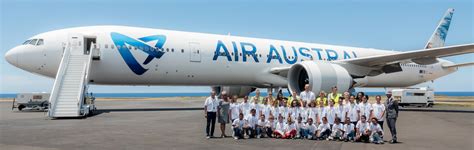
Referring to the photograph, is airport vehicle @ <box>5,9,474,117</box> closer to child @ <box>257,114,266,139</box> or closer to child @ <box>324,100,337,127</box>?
child @ <box>324,100,337,127</box>

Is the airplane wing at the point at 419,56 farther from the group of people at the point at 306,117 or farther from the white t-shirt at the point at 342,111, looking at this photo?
the white t-shirt at the point at 342,111

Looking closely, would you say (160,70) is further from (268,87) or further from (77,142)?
(77,142)

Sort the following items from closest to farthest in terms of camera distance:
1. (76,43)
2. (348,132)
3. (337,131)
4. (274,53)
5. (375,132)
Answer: (375,132) → (348,132) → (337,131) → (76,43) → (274,53)

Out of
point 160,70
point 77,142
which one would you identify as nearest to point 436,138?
point 77,142

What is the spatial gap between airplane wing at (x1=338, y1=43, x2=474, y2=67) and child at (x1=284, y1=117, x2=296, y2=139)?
34.6 feet

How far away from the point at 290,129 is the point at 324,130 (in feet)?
2.75

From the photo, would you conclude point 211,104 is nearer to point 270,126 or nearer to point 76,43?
point 270,126

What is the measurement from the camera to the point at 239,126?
33.9ft

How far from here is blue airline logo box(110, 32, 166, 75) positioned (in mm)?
18297

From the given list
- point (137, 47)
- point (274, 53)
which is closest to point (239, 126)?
point (137, 47)

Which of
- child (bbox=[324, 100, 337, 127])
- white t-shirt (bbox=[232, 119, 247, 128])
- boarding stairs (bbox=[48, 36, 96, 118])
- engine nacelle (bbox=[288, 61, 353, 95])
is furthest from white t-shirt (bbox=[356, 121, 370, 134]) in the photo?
boarding stairs (bbox=[48, 36, 96, 118])

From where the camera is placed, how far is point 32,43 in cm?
1812

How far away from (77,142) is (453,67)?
28.0m

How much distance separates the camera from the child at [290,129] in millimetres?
10280
